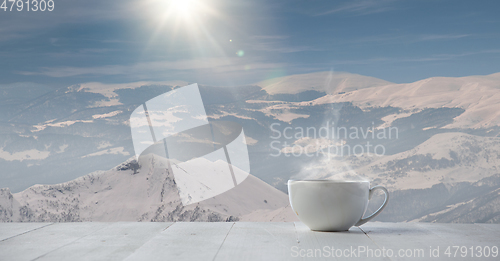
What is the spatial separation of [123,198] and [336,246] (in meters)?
2.21

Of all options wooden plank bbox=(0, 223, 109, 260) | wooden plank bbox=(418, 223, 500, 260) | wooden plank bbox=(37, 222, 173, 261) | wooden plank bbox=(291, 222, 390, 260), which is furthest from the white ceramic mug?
wooden plank bbox=(0, 223, 109, 260)

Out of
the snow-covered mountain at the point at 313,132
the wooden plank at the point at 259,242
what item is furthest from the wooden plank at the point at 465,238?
the snow-covered mountain at the point at 313,132

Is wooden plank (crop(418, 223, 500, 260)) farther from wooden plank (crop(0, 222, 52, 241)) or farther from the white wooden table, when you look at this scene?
wooden plank (crop(0, 222, 52, 241))

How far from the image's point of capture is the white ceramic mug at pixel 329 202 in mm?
996

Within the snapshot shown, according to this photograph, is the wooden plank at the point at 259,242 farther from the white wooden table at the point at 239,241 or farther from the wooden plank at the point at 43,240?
the wooden plank at the point at 43,240

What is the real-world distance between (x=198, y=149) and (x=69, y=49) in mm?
1141

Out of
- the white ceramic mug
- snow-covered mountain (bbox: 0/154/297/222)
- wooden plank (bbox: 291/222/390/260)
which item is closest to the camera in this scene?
wooden plank (bbox: 291/222/390/260)

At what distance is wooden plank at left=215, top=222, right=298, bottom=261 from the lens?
78 cm

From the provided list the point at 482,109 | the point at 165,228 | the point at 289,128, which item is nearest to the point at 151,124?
the point at 289,128

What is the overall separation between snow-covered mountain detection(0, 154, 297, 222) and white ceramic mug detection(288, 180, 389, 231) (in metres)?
1.45

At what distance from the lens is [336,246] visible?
855 mm

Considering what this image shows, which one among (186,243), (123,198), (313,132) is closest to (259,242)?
(186,243)

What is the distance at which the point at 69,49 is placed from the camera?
2.65 meters

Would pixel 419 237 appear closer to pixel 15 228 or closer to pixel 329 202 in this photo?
pixel 329 202
